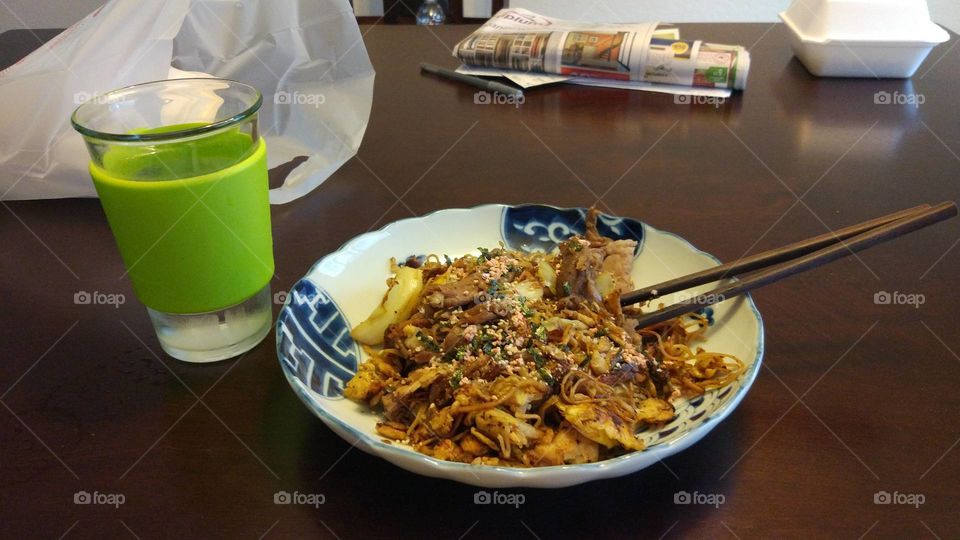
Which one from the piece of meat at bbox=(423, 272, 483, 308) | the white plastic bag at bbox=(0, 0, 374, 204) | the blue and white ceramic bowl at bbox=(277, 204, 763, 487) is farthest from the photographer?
the white plastic bag at bbox=(0, 0, 374, 204)

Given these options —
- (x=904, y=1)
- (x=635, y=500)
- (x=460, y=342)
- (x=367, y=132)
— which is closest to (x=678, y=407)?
(x=635, y=500)

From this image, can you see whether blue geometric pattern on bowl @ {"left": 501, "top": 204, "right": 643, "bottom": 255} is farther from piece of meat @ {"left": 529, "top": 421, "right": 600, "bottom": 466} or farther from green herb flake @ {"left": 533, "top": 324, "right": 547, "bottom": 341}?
piece of meat @ {"left": 529, "top": 421, "right": 600, "bottom": 466}

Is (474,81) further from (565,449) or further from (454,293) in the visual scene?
(565,449)

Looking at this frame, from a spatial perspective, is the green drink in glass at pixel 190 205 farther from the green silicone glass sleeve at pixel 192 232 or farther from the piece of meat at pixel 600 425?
the piece of meat at pixel 600 425

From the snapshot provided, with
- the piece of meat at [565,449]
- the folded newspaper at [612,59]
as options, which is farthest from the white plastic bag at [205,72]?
the piece of meat at [565,449]

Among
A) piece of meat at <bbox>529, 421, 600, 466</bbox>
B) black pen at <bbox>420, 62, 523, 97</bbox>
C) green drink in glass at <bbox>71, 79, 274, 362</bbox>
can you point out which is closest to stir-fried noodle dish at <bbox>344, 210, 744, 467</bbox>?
piece of meat at <bbox>529, 421, 600, 466</bbox>

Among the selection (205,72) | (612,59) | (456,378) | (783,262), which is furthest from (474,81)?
(456,378)
